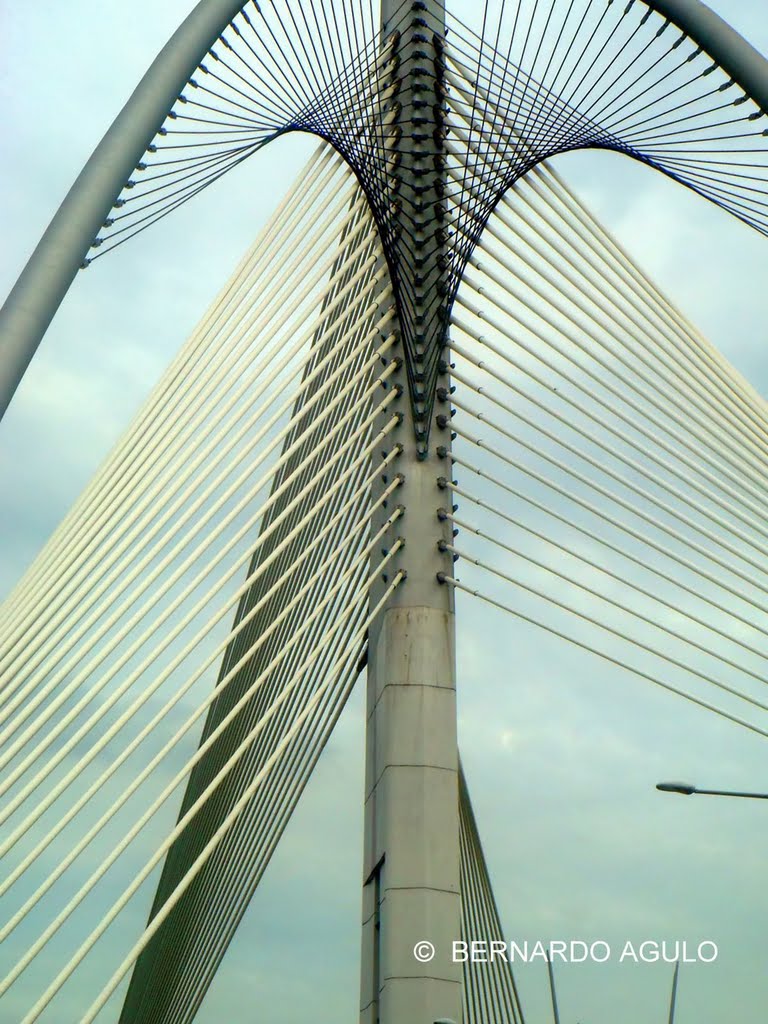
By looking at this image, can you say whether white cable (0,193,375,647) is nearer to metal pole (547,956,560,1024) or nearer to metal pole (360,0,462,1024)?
metal pole (360,0,462,1024)

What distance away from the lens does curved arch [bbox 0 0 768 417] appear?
12.6 meters

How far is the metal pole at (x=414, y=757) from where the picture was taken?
1435 centimetres

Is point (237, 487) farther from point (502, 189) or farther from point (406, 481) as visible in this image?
point (502, 189)

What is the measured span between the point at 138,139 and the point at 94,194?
0.95 meters

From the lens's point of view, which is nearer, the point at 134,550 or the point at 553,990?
the point at 134,550

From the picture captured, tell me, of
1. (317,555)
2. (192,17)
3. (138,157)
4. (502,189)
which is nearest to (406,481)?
(317,555)

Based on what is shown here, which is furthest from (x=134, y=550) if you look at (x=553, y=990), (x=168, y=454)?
(x=553, y=990)

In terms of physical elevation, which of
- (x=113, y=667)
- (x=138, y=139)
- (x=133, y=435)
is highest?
(x=138, y=139)

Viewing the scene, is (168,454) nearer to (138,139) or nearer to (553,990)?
(138,139)

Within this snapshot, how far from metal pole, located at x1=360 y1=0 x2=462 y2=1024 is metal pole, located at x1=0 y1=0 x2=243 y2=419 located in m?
3.09

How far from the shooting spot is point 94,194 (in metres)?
13.8

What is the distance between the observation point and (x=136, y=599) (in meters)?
12.9

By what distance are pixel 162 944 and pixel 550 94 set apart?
14.4m

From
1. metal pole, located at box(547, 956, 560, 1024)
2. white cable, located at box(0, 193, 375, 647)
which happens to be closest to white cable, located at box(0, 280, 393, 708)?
white cable, located at box(0, 193, 375, 647)
